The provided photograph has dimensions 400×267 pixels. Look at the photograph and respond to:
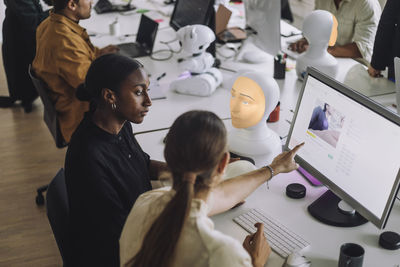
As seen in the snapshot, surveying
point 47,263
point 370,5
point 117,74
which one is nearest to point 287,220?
point 117,74

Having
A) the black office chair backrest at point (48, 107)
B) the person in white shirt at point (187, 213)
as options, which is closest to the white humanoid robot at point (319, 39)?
the black office chair backrest at point (48, 107)

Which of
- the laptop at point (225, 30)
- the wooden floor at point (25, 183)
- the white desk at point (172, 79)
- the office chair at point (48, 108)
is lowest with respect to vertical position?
the wooden floor at point (25, 183)

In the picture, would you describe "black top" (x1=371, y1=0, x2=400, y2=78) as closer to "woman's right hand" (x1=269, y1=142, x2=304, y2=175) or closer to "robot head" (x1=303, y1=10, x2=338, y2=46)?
"robot head" (x1=303, y1=10, x2=338, y2=46)

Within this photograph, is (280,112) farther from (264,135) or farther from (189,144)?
(189,144)

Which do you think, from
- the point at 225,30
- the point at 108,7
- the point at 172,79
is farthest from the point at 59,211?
the point at 108,7

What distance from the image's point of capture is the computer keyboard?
1.51m

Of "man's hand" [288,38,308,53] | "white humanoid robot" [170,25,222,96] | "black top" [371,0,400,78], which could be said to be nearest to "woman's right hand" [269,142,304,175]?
"white humanoid robot" [170,25,222,96]

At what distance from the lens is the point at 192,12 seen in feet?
9.88

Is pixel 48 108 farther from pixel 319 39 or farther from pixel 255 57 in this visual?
pixel 319 39

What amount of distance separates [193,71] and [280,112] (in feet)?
1.75

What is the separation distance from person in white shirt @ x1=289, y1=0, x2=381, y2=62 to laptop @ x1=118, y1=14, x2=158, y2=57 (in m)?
0.94

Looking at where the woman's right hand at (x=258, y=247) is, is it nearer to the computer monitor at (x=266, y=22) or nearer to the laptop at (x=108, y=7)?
the computer monitor at (x=266, y=22)

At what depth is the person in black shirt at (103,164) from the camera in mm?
1619

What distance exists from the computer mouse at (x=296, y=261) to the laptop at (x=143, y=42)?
79.3 inches
